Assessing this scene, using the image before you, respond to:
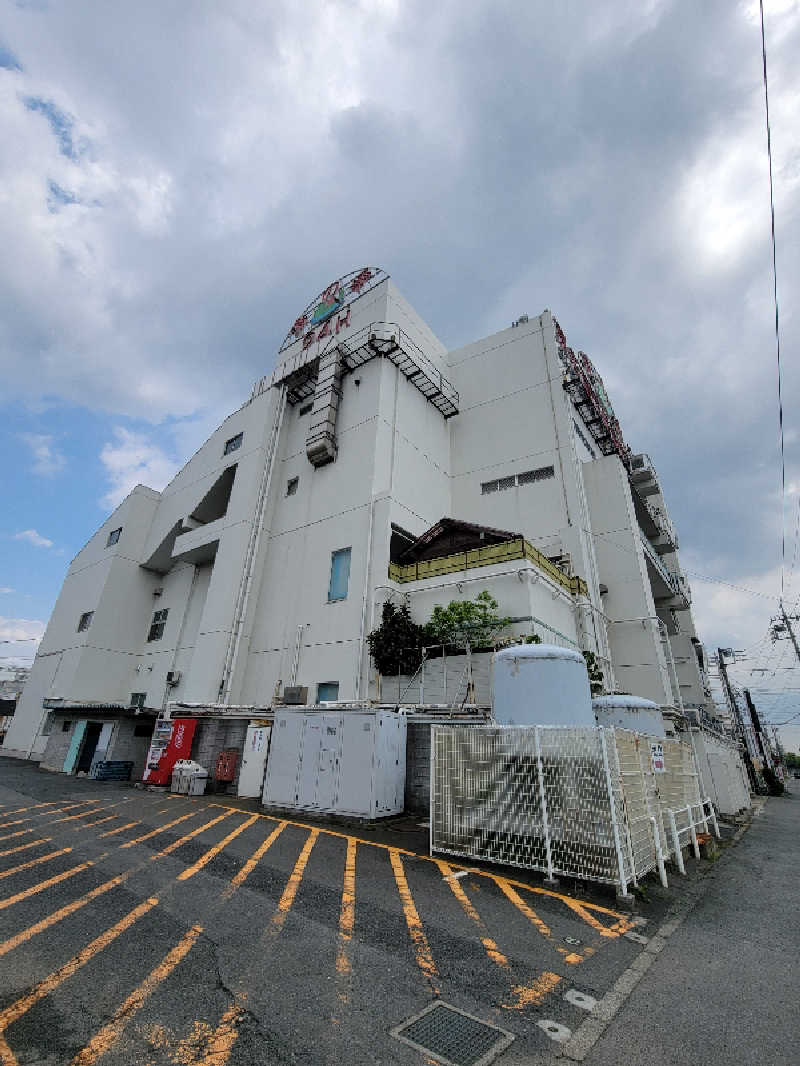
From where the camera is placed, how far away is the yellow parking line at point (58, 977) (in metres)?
3.02

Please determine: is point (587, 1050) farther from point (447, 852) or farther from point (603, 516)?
point (603, 516)

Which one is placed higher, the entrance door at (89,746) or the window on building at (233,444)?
the window on building at (233,444)

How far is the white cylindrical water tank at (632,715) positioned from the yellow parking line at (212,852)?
385 inches

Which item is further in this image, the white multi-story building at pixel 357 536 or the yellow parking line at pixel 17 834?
the white multi-story building at pixel 357 536

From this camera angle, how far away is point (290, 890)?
6.05 metres

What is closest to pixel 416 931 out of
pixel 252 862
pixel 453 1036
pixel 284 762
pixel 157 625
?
pixel 453 1036

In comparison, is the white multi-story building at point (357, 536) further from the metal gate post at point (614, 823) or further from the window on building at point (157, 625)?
the metal gate post at point (614, 823)

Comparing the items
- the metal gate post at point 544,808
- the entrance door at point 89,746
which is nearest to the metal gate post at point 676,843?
the metal gate post at point 544,808

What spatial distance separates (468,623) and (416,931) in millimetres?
11880

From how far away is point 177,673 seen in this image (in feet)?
83.1

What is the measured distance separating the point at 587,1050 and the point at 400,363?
26.0 meters

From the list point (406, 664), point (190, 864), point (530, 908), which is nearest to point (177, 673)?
point (406, 664)

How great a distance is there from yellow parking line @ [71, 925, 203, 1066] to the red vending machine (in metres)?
12.9

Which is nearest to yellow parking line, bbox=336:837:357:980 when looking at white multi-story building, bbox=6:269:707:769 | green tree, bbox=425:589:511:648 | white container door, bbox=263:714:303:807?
white container door, bbox=263:714:303:807
